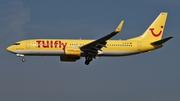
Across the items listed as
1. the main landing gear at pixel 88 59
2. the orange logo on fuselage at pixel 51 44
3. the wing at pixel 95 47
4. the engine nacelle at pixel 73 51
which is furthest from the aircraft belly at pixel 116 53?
the orange logo on fuselage at pixel 51 44

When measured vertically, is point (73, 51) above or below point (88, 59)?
above

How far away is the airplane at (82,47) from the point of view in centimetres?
8838

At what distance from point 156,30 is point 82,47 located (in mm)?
16490

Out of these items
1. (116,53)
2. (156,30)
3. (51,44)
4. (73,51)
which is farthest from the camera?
(156,30)

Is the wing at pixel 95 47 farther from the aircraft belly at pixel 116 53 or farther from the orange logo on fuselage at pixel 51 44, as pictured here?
the orange logo on fuselage at pixel 51 44

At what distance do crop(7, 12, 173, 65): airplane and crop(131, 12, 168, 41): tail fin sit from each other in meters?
1.27

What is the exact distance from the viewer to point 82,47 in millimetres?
88812

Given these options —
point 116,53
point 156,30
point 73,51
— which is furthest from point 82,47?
point 156,30

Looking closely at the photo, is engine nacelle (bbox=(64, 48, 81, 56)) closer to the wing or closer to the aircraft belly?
the wing

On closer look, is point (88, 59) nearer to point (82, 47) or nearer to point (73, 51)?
point (82, 47)

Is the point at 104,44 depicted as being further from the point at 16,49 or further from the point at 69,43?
the point at 16,49

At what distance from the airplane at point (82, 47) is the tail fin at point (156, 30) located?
127cm

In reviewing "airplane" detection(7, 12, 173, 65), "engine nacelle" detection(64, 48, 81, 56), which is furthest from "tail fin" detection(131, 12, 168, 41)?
"engine nacelle" detection(64, 48, 81, 56)

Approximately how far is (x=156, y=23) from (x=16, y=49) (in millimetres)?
26499
